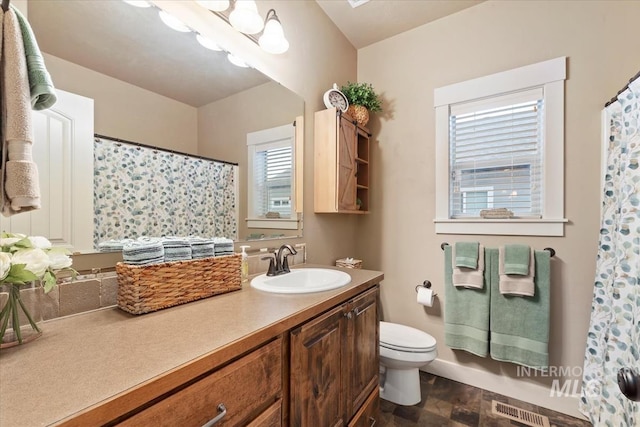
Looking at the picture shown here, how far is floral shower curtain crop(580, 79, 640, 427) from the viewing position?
1146 millimetres

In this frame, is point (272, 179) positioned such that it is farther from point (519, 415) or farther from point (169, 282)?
point (519, 415)

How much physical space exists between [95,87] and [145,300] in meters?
0.75

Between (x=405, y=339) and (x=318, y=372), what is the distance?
107cm

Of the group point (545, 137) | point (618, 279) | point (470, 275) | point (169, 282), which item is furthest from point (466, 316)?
point (169, 282)

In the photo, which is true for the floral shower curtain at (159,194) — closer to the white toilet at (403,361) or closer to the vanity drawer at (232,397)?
the vanity drawer at (232,397)

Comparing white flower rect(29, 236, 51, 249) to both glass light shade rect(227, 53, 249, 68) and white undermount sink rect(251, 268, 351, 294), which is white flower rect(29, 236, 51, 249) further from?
glass light shade rect(227, 53, 249, 68)

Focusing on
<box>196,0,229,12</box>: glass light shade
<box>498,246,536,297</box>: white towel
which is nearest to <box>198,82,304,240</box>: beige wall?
<box>196,0,229,12</box>: glass light shade

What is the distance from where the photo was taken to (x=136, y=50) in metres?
1.10

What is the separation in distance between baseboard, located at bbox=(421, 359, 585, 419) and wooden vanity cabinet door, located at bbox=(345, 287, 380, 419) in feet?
2.99

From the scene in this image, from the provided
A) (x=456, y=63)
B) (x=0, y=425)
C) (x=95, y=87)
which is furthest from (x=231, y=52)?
(x=456, y=63)

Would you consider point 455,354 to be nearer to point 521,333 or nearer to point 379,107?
point 521,333

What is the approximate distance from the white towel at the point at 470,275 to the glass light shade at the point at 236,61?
1.80 m

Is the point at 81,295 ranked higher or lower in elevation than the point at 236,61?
lower

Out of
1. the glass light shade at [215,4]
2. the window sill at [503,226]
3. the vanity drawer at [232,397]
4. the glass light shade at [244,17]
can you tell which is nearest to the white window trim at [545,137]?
the window sill at [503,226]
